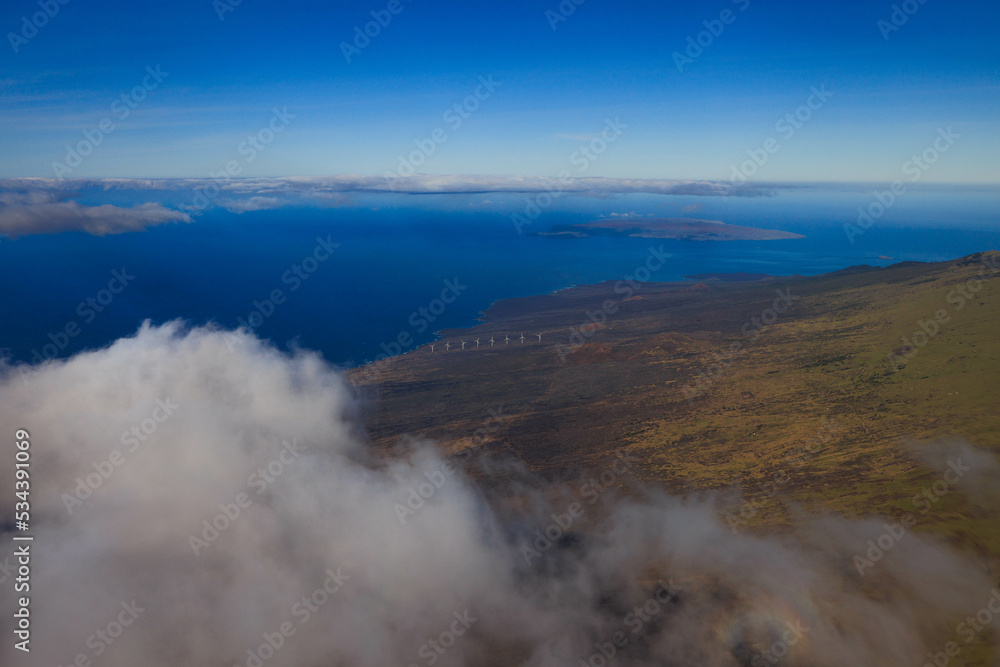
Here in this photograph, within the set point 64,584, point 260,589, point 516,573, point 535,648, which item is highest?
point 64,584

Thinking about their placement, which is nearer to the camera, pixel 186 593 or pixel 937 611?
pixel 937 611

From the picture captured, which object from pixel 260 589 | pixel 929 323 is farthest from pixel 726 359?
pixel 260 589

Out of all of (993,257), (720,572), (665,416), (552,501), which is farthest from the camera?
(993,257)

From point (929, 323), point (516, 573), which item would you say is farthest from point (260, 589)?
point (929, 323)

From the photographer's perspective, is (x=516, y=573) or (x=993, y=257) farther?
(x=993, y=257)

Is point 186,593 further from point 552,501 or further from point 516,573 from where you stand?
point 552,501

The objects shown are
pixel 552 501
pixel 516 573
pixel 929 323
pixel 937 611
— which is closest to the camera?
pixel 937 611

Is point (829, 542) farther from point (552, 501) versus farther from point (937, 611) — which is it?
point (552, 501)

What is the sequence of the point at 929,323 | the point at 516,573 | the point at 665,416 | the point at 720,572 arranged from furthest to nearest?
the point at 929,323 < the point at 665,416 < the point at 516,573 < the point at 720,572

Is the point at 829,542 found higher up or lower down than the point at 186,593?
lower down
